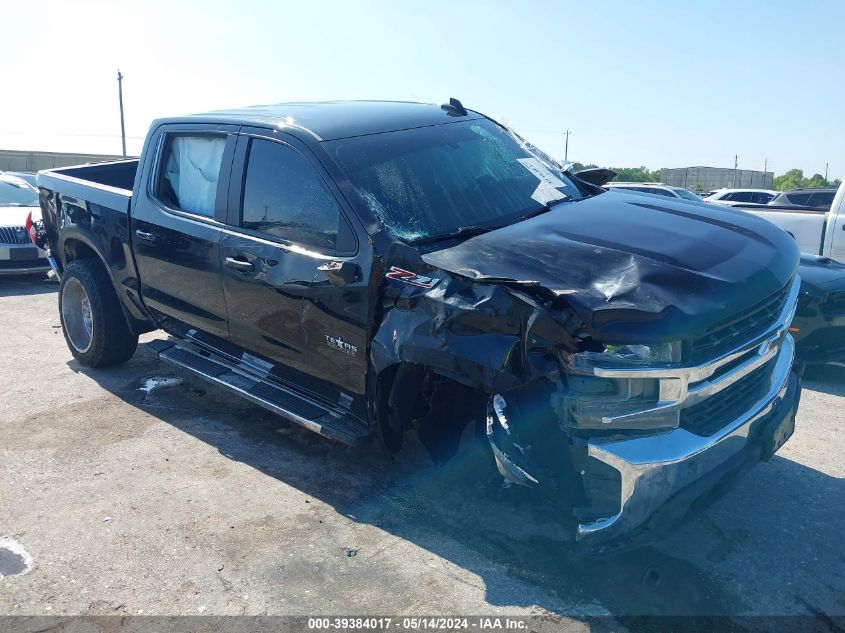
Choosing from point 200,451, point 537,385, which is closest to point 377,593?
point 537,385

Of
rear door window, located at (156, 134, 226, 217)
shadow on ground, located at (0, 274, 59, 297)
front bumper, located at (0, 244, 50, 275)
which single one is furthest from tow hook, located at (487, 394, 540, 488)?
front bumper, located at (0, 244, 50, 275)

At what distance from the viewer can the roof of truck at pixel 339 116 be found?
4199mm

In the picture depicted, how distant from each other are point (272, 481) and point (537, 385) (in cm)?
183

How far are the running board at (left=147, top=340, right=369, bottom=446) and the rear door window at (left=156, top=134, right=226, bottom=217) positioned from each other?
953 mm

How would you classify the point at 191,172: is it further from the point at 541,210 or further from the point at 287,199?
the point at 541,210

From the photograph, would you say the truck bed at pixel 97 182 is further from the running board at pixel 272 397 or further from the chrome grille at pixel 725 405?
the chrome grille at pixel 725 405

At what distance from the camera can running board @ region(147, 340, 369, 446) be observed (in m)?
3.86

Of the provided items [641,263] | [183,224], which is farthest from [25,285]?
[641,263]

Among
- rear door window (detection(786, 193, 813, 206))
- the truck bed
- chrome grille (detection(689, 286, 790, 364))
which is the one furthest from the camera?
rear door window (detection(786, 193, 813, 206))

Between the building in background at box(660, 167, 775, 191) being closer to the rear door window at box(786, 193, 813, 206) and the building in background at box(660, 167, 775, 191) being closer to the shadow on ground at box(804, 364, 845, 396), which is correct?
the rear door window at box(786, 193, 813, 206)

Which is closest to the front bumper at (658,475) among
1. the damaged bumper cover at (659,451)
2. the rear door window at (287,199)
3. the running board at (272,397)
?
the damaged bumper cover at (659,451)

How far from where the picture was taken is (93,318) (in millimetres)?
5805

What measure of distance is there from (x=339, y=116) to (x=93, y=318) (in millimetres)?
2745

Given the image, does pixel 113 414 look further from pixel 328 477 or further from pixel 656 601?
pixel 656 601
